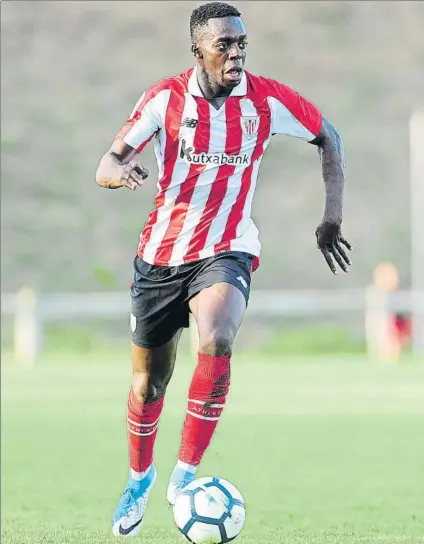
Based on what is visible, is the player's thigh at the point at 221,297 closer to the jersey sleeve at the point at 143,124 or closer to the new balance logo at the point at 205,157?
the new balance logo at the point at 205,157

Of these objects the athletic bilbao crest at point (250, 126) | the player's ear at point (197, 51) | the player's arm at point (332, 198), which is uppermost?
the player's ear at point (197, 51)

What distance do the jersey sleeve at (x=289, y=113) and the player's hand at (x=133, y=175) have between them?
958mm

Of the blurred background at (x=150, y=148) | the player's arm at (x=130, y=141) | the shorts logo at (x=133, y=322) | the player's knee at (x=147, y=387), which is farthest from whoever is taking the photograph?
the blurred background at (x=150, y=148)

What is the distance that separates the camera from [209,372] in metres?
5.87

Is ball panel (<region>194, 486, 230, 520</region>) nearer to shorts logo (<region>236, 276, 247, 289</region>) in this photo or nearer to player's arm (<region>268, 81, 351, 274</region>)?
shorts logo (<region>236, 276, 247, 289</region>)

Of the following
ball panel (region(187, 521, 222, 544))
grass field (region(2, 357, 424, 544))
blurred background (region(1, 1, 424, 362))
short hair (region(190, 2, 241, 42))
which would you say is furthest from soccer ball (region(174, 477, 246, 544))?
blurred background (region(1, 1, 424, 362))

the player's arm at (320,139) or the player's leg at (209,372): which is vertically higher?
the player's arm at (320,139)

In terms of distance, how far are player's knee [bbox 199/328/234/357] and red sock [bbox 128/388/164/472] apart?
970 millimetres

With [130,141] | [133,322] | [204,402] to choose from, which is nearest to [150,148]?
[133,322]

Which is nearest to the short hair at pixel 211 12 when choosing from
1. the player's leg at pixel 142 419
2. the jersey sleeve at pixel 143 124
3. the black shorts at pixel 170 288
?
the jersey sleeve at pixel 143 124

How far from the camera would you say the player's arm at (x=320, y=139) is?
642 centimetres

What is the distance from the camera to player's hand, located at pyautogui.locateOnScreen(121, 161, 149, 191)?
559cm

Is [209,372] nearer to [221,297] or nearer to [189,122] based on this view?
[221,297]

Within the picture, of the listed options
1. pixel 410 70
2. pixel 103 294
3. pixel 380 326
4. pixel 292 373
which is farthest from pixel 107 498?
pixel 410 70
